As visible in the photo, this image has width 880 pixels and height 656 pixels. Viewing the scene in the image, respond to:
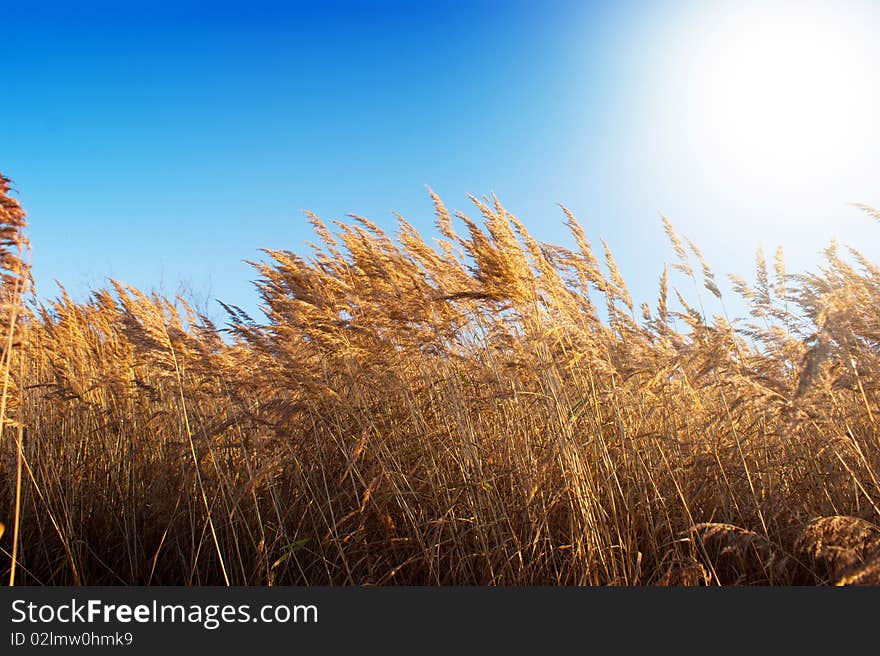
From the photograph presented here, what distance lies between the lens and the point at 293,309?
130 inches

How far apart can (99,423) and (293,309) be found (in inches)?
64.7

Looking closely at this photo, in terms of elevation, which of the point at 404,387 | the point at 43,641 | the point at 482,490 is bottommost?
the point at 43,641

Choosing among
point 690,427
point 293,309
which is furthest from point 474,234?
point 690,427

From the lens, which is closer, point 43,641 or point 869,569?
point 869,569

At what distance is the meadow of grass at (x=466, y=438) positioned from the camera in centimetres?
246

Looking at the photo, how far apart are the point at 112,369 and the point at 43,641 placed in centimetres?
238

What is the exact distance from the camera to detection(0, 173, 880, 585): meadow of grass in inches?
96.7

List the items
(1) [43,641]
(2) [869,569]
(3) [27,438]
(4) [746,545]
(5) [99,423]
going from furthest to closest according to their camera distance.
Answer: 1. (5) [99,423]
2. (3) [27,438]
3. (4) [746,545]
4. (1) [43,641]
5. (2) [869,569]

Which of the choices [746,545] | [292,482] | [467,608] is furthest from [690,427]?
[292,482]

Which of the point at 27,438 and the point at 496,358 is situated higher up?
the point at 27,438

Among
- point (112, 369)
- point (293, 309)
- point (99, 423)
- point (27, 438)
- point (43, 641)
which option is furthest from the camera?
point (112, 369)

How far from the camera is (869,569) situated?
1715 mm

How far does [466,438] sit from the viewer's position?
287 centimetres

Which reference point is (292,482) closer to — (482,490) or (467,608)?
(482,490)
